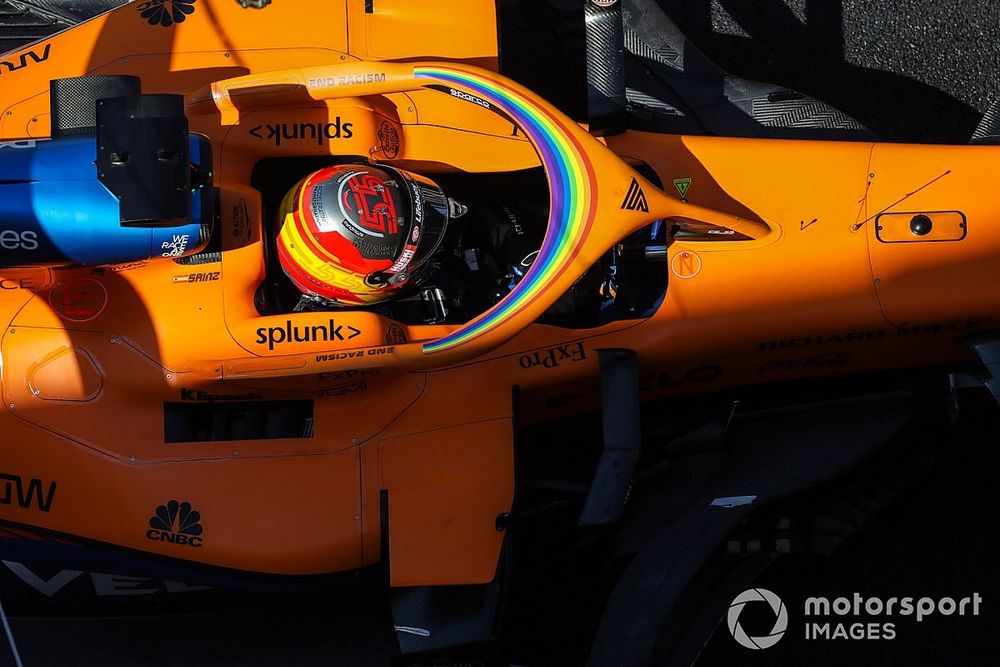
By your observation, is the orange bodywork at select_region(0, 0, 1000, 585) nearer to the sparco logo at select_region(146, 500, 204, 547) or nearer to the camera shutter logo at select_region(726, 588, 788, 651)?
the sparco logo at select_region(146, 500, 204, 547)

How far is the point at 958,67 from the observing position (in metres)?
3.91

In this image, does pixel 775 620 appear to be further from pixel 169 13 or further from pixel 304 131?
pixel 169 13

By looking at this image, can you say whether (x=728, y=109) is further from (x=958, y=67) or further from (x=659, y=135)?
(x=958, y=67)

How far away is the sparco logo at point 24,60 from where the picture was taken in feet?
9.88

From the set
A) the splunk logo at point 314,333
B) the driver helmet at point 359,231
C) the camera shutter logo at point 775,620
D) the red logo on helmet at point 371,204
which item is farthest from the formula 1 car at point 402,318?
the camera shutter logo at point 775,620

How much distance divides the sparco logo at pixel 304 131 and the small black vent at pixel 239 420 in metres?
0.83

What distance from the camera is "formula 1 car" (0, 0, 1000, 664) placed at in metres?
2.55

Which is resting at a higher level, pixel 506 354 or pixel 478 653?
pixel 506 354

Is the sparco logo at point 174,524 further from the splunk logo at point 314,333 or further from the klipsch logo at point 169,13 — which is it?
the klipsch logo at point 169,13

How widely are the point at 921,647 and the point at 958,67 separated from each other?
2412 mm

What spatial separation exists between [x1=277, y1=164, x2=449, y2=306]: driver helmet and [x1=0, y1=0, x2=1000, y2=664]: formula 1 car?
0.12 meters

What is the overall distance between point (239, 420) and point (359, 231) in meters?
0.80

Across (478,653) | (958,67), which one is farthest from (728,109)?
(478,653)

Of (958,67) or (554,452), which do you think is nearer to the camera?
(554,452)
